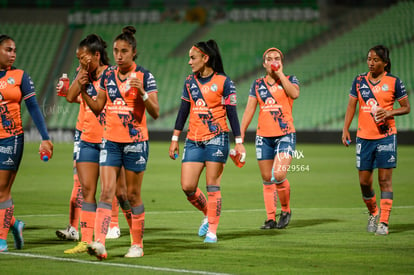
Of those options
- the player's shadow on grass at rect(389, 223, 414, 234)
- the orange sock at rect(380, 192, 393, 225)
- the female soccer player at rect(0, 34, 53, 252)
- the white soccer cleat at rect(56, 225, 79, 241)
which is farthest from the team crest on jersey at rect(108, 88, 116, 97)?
the player's shadow on grass at rect(389, 223, 414, 234)

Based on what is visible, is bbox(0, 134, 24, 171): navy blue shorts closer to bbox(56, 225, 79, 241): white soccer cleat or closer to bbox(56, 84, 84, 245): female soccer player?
bbox(56, 84, 84, 245): female soccer player

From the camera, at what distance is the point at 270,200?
455 inches

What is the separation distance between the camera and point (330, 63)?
141 ft

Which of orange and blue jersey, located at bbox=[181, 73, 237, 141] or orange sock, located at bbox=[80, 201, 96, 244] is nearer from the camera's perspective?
orange sock, located at bbox=[80, 201, 96, 244]

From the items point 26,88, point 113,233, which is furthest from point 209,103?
point 26,88

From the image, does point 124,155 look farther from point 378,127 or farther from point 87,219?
point 378,127

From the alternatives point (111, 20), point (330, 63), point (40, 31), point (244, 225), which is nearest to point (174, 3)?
point (111, 20)

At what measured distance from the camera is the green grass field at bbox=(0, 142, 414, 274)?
26.6ft

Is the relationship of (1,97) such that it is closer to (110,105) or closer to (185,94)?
(110,105)

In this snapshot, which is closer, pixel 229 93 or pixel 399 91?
pixel 229 93

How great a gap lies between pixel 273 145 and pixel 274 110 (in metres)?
0.50

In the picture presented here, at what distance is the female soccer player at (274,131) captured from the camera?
11383 mm

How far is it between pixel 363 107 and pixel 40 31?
3962 cm

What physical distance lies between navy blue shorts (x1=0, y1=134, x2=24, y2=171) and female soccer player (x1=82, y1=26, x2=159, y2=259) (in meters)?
1.08
